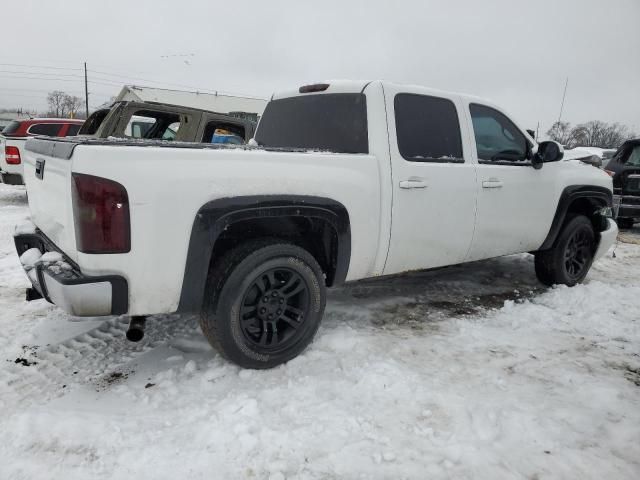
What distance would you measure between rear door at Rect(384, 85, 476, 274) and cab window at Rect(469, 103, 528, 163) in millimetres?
252

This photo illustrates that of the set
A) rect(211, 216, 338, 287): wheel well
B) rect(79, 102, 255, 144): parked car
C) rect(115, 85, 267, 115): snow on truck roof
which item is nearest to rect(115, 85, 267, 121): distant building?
rect(115, 85, 267, 115): snow on truck roof

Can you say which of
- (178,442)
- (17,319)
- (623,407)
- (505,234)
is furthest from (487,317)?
(17,319)

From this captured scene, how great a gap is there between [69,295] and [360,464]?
162cm

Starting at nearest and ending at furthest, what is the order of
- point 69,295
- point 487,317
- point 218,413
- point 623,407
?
point 69,295 < point 218,413 < point 623,407 < point 487,317

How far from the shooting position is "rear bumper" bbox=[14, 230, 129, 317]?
7.30ft

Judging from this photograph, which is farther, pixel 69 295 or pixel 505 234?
pixel 505 234

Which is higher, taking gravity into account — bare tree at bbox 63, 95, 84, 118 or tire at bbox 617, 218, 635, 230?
bare tree at bbox 63, 95, 84, 118

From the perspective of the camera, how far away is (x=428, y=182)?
3.46 metres

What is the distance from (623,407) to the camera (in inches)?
102

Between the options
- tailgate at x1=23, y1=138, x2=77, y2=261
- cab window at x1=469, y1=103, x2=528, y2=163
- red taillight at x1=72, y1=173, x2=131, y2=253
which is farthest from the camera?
cab window at x1=469, y1=103, x2=528, y2=163

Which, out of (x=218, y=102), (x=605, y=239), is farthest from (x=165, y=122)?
(x=218, y=102)

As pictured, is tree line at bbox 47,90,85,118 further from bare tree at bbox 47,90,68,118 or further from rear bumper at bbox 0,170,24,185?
rear bumper at bbox 0,170,24,185

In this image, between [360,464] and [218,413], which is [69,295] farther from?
[360,464]

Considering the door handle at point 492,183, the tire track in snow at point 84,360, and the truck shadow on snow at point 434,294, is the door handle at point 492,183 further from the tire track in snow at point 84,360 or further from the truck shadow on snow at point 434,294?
the tire track in snow at point 84,360
